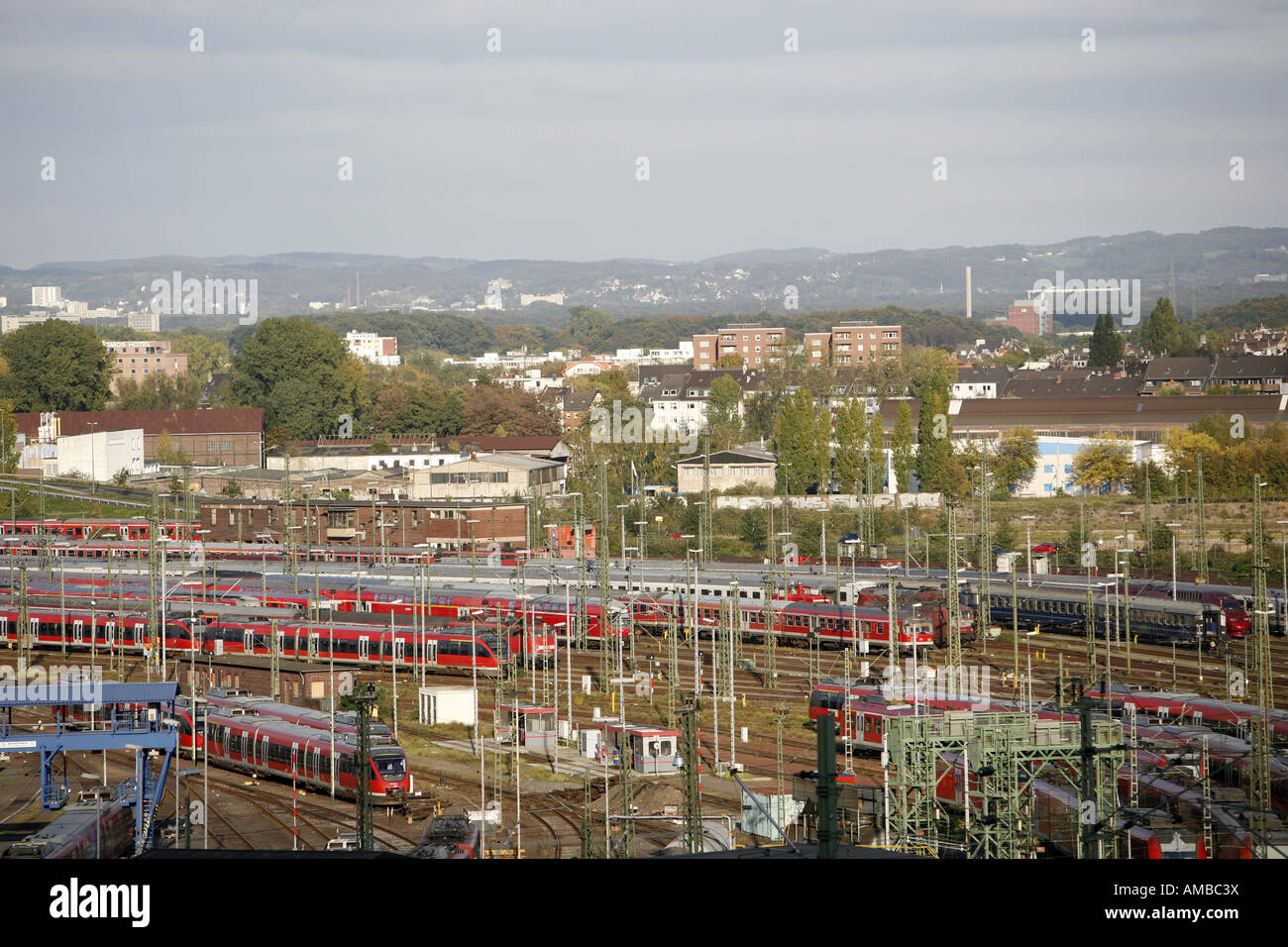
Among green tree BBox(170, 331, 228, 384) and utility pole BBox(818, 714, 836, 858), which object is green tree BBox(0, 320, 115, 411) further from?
utility pole BBox(818, 714, 836, 858)

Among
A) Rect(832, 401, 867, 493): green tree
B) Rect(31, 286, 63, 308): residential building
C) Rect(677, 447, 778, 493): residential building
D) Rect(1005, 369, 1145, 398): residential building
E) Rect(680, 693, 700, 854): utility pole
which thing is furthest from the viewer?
Rect(31, 286, 63, 308): residential building

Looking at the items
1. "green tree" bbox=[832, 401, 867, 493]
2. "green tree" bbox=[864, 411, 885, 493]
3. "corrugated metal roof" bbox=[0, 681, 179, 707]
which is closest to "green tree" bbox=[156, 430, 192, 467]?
"green tree" bbox=[832, 401, 867, 493]

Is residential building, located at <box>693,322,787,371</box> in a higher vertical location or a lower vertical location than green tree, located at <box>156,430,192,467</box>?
higher

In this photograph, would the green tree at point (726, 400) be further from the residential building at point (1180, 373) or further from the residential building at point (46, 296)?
the residential building at point (46, 296)

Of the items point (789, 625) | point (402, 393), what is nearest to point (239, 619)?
point (789, 625)

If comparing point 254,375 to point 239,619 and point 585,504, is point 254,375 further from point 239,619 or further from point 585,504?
point 239,619
